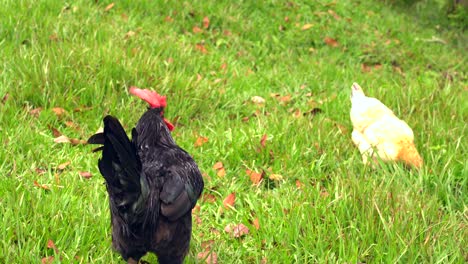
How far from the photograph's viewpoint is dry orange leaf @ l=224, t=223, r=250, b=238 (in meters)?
3.33

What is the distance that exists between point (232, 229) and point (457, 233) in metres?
1.30

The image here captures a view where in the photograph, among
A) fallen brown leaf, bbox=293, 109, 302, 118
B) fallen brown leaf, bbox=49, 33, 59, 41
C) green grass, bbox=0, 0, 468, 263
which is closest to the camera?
green grass, bbox=0, 0, 468, 263

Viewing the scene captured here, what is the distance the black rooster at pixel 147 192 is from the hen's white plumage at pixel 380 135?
66.0 inches

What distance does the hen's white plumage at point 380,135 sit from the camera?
3918 mm

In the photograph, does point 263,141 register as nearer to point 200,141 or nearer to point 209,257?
point 200,141

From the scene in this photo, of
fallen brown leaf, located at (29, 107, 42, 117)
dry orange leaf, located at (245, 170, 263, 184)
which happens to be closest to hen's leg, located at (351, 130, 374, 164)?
dry orange leaf, located at (245, 170, 263, 184)

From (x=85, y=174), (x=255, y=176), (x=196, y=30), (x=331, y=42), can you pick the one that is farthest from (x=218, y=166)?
(x=331, y=42)

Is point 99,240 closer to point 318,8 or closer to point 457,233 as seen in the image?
point 457,233

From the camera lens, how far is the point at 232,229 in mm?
3387

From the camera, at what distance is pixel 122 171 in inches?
91.2

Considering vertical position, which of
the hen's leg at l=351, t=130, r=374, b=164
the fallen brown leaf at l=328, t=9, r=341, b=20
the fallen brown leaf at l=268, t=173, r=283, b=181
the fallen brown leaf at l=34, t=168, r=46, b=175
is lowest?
the fallen brown leaf at l=328, t=9, r=341, b=20

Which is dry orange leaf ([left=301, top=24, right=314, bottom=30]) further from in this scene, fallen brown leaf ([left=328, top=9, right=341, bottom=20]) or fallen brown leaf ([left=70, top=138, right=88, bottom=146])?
fallen brown leaf ([left=70, top=138, right=88, bottom=146])

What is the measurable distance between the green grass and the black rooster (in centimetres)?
36

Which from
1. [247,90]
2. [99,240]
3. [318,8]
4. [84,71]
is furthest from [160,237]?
[318,8]
